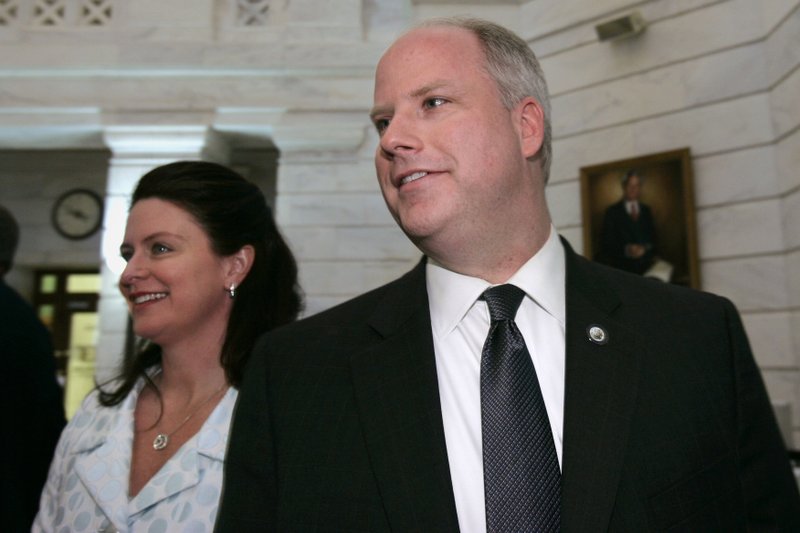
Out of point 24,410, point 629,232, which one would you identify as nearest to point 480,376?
point 24,410

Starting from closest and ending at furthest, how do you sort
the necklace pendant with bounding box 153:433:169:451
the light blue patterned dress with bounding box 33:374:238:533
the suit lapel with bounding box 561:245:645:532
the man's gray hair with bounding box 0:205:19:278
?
the suit lapel with bounding box 561:245:645:532 → the light blue patterned dress with bounding box 33:374:238:533 → the necklace pendant with bounding box 153:433:169:451 → the man's gray hair with bounding box 0:205:19:278

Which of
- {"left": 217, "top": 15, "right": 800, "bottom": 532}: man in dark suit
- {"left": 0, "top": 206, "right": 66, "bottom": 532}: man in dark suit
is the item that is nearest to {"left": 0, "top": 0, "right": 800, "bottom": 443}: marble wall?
{"left": 0, "top": 206, "right": 66, "bottom": 532}: man in dark suit

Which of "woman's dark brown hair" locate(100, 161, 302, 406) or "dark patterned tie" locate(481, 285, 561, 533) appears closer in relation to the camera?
"dark patterned tie" locate(481, 285, 561, 533)

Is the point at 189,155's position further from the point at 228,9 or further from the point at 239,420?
the point at 239,420

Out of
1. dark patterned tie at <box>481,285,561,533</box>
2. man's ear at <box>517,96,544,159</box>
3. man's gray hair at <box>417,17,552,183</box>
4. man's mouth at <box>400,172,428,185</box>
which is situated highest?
man's gray hair at <box>417,17,552,183</box>

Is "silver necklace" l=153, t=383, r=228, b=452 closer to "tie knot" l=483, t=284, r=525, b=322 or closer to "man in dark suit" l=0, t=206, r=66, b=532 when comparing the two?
"man in dark suit" l=0, t=206, r=66, b=532

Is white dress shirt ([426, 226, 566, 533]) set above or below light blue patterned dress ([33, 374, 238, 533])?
above

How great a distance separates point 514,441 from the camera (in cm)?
120

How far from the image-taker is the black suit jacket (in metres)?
1.15

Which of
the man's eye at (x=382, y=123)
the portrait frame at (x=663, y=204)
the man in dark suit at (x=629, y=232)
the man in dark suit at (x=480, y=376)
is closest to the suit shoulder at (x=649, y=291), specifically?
the man in dark suit at (x=480, y=376)

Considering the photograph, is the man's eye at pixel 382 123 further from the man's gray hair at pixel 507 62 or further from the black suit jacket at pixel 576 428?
the black suit jacket at pixel 576 428

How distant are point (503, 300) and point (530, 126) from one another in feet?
1.48

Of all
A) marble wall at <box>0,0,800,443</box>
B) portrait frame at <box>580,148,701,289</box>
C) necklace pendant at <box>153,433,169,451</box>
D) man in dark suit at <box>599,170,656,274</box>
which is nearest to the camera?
necklace pendant at <box>153,433,169,451</box>

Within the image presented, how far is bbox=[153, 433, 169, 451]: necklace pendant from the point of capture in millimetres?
1811
